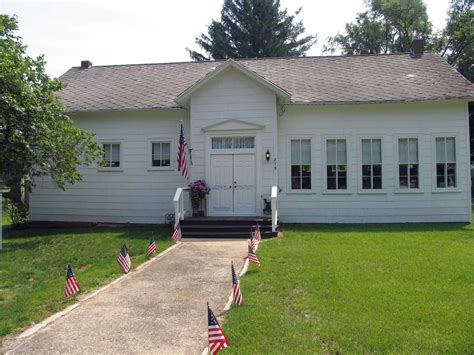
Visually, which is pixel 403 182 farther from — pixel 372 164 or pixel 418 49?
pixel 418 49

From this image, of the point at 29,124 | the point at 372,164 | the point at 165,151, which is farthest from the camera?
the point at 165,151

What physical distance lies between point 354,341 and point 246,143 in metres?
10.5

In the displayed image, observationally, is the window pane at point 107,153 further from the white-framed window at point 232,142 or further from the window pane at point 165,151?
the white-framed window at point 232,142

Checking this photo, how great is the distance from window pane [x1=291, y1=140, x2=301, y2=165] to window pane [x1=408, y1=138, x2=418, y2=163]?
3.83 meters

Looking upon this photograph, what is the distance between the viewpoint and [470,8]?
38156mm

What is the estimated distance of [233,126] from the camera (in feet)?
48.1

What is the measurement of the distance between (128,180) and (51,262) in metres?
6.95

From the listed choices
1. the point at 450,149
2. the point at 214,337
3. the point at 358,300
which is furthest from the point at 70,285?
the point at 450,149

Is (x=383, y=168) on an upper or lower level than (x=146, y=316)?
upper

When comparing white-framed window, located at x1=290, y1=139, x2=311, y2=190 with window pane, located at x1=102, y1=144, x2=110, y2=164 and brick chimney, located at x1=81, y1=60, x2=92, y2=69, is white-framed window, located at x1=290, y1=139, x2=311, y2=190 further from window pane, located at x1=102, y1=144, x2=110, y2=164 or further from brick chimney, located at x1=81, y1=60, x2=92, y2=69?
brick chimney, located at x1=81, y1=60, x2=92, y2=69

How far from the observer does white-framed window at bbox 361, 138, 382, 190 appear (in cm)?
1530

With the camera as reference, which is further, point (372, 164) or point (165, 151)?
point (165, 151)

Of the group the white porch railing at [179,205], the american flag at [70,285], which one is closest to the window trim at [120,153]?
the white porch railing at [179,205]

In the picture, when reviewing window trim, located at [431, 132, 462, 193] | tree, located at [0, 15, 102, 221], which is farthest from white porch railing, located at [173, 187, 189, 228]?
window trim, located at [431, 132, 462, 193]
